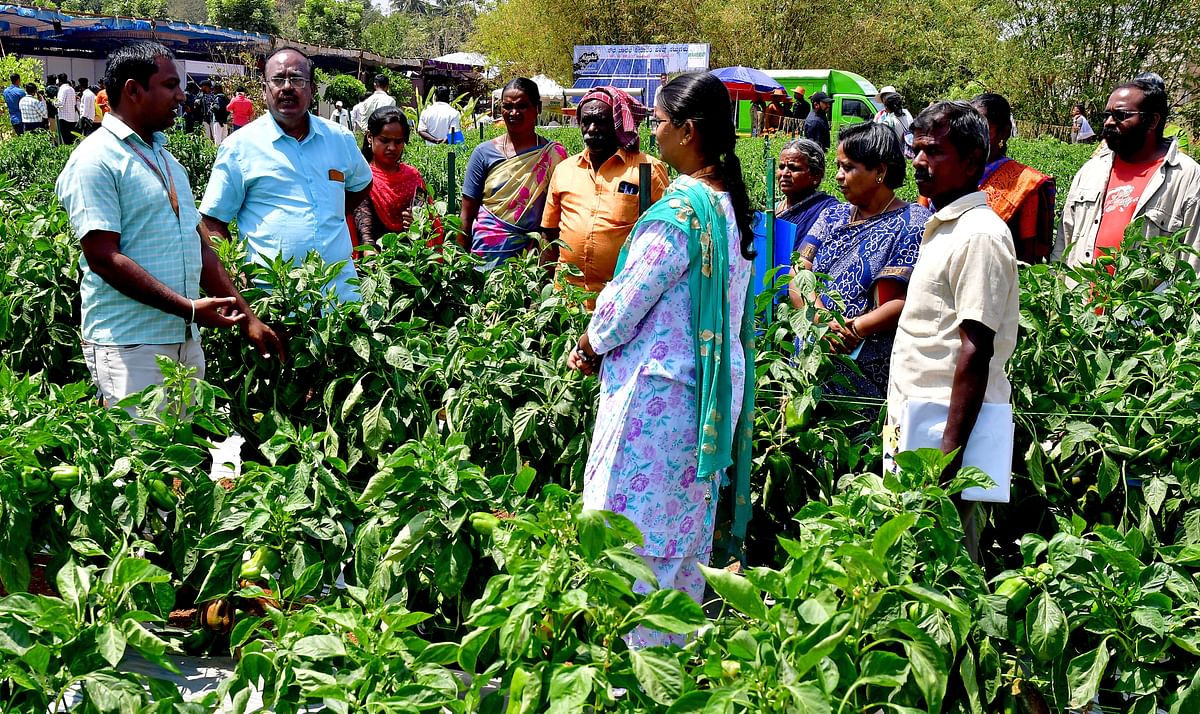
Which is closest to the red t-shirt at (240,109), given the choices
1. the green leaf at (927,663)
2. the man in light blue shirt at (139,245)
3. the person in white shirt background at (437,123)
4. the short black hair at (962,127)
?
the person in white shirt background at (437,123)

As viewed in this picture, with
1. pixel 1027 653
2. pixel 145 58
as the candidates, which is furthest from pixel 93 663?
pixel 145 58

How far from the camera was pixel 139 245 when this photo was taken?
10.9ft

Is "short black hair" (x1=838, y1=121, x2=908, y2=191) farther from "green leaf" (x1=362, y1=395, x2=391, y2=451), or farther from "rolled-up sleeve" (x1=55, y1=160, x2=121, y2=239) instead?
"rolled-up sleeve" (x1=55, y1=160, x2=121, y2=239)

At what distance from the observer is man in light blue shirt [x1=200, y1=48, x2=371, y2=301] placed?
402 centimetres

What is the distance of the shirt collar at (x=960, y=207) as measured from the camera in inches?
100

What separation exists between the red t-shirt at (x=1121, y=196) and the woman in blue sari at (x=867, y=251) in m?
1.37

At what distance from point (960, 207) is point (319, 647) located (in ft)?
5.59

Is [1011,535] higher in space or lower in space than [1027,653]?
lower

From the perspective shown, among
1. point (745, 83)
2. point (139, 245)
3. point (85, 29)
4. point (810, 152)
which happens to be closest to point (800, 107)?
point (745, 83)

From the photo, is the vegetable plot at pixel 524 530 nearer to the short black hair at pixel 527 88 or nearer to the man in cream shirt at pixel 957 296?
the man in cream shirt at pixel 957 296

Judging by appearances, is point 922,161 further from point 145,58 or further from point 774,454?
point 145,58

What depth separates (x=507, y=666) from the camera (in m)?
1.59

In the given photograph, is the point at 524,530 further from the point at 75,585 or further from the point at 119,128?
the point at 119,128

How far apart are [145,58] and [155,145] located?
26 centimetres
